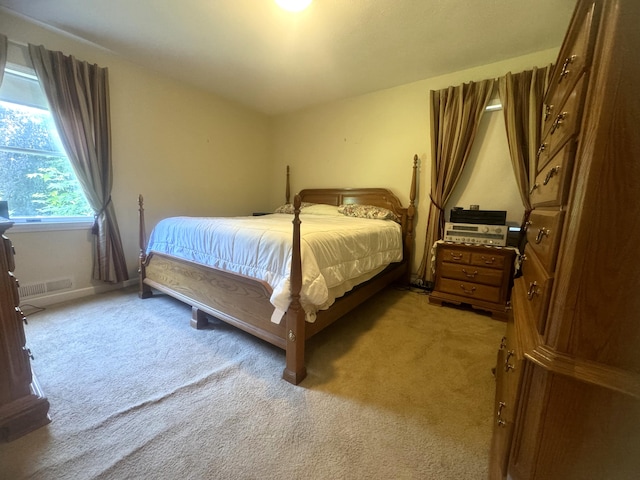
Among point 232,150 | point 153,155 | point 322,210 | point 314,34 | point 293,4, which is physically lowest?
point 322,210

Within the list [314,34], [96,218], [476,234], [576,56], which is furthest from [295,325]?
[96,218]

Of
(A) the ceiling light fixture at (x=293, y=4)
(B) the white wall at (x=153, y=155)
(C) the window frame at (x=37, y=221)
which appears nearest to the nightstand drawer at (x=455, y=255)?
(A) the ceiling light fixture at (x=293, y=4)

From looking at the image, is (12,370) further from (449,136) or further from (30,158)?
(449,136)

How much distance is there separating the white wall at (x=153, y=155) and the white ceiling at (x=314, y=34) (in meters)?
0.18

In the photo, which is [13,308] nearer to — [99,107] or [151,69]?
[99,107]

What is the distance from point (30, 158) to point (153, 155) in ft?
3.41

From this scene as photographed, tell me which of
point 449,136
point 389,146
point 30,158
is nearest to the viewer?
point 30,158

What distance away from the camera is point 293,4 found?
1.82 metres

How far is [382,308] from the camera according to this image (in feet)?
8.66

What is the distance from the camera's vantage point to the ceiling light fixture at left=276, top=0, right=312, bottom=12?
179cm

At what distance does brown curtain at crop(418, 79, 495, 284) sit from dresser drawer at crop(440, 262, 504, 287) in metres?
0.47

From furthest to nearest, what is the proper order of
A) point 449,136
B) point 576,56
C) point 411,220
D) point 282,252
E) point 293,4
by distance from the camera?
point 411,220
point 449,136
point 293,4
point 282,252
point 576,56

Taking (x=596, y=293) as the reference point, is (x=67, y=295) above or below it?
below

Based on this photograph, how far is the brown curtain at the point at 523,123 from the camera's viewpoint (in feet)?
8.13
